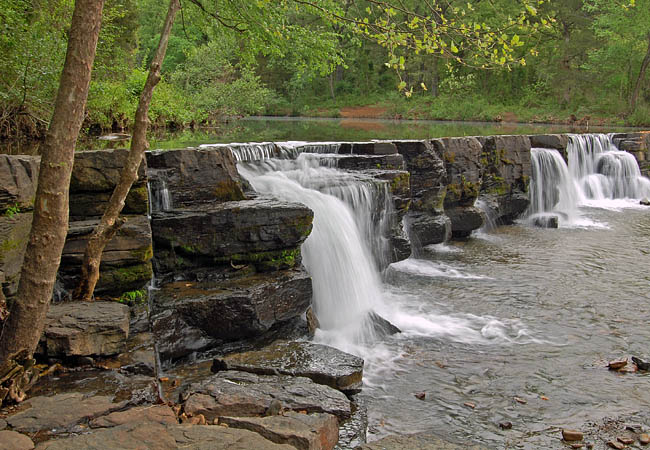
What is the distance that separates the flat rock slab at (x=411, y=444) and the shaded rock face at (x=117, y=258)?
10.4 ft

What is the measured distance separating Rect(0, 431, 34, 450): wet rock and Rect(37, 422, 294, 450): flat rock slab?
74 mm

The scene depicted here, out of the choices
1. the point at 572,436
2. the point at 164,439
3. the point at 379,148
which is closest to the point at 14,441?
the point at 164,439

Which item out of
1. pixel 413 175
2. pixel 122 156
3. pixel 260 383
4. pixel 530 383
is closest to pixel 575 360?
pixel 530 383

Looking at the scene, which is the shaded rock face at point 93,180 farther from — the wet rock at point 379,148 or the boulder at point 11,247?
the wet rock at point 379,148

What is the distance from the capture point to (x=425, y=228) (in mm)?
12789

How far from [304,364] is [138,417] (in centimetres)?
241

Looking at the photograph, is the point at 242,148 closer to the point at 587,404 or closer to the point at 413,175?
the point at 413,175

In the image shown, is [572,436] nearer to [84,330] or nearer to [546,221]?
[84,330]

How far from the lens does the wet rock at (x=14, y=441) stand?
3264mm

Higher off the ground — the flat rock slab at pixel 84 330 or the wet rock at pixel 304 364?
the flat rock slab at pixel 84 330

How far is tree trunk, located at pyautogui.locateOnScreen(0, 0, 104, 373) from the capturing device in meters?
4.00

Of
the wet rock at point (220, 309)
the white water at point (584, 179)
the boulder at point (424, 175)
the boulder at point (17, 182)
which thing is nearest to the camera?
the boulder at point (17, 182)

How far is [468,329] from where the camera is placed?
25.8 feet

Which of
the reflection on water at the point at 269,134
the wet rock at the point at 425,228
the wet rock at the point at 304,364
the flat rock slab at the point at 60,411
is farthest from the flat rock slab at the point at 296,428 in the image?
the reflection on water at the point at 269,134
